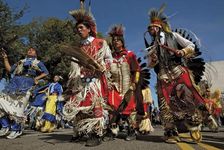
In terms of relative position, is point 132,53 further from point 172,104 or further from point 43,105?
point 43,105

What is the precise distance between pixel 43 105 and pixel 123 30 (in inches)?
244

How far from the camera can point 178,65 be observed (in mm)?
6906

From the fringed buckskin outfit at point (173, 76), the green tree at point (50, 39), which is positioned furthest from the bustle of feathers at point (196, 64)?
the green tree at point (50, 39)

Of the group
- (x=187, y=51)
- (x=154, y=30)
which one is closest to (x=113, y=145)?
(x=187, y=51)

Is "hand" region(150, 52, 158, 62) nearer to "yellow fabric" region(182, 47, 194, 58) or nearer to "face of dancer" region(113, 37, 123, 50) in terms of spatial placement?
"yellow fabric" region(182, 47, 194, 58)

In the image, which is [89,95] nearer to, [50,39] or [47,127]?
[47,127]

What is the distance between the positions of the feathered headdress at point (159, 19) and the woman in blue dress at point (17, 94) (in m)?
3.24

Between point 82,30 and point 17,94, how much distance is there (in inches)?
110

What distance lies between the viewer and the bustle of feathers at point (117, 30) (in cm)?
784

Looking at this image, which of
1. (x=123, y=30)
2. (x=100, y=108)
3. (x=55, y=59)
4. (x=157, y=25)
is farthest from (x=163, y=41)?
(x=55, y=59)

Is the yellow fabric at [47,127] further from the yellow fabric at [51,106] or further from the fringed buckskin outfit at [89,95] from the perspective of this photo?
the fringed buckskin outfit at [89,95]

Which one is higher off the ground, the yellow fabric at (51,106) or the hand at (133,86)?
the yellow fabric at (51,106)

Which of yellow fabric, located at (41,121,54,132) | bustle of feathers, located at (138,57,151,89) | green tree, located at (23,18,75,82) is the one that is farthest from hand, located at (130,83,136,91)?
green tree, located at (23,18,75,82)

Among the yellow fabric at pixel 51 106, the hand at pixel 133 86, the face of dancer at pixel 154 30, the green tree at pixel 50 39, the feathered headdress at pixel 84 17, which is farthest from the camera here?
the green tree at pixel 50 39
